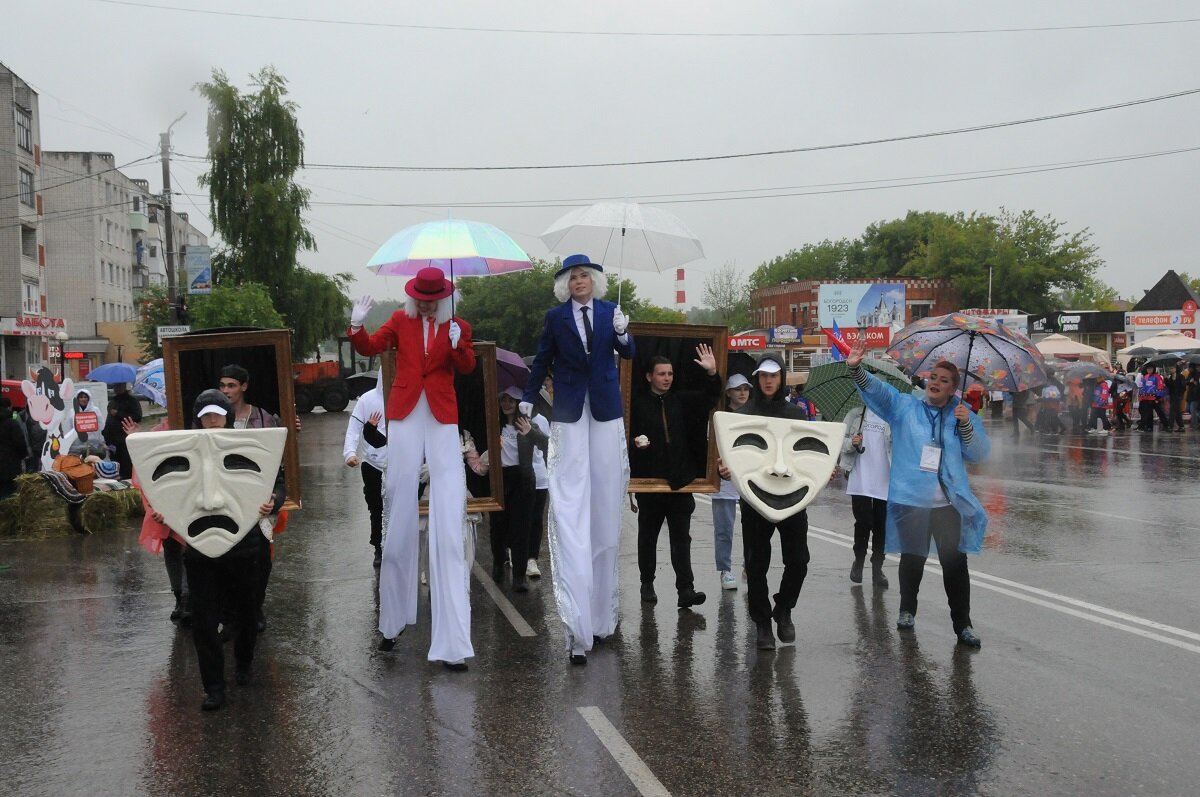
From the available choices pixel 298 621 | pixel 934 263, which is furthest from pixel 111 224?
pixel 298 621

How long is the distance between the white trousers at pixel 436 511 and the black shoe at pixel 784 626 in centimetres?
188

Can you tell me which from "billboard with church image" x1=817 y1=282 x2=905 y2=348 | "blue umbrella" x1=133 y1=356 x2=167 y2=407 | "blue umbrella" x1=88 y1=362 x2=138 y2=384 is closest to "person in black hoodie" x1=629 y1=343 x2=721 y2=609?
"blue umbrella" x1=133 y1=356 x2=167 y2=407

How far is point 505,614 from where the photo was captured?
7.90 m

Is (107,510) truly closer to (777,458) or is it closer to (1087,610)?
(777,458)

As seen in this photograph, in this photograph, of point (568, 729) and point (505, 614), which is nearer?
point (568, 729)

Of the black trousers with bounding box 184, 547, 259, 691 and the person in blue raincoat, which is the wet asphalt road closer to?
the black trousers with bounding box 184, 547, 259, 691

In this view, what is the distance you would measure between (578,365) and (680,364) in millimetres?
1434

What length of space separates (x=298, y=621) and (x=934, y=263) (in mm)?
80869

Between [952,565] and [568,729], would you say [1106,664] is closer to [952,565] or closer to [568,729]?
[952,565]

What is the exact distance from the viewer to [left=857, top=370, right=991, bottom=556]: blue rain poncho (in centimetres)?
695

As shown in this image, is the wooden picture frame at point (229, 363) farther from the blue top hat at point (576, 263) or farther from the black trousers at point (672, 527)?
the black trousers at point (672, 527)

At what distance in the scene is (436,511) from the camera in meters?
6.44

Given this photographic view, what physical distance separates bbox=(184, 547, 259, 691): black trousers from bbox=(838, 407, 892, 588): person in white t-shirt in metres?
4.74

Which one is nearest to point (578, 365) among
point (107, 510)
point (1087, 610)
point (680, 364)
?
point (680, 364)
